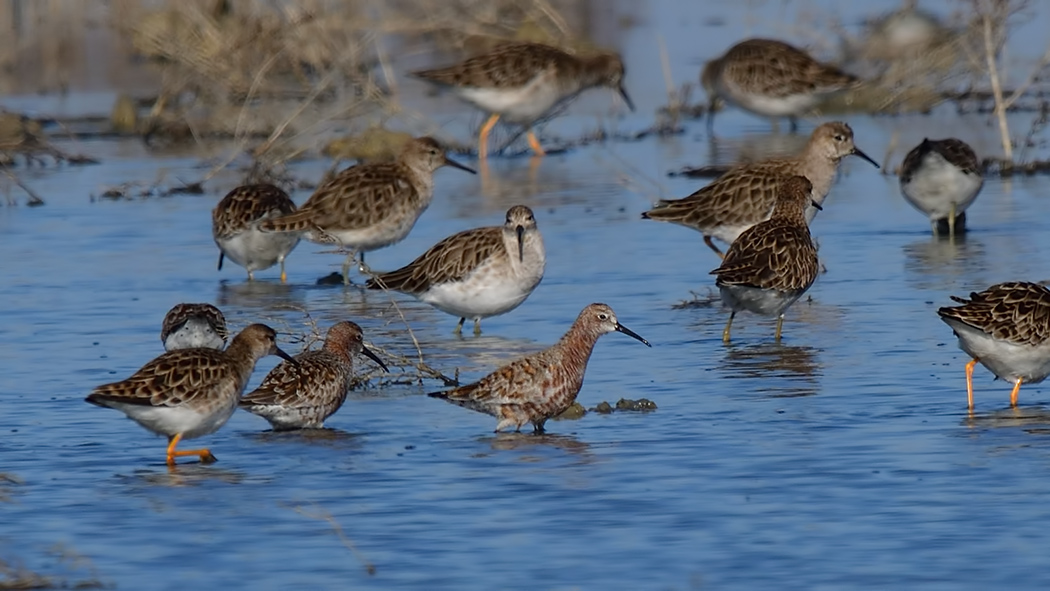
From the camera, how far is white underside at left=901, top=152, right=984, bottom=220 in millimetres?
18531

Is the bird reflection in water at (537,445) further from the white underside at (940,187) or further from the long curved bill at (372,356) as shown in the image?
the white underside at (940,187)

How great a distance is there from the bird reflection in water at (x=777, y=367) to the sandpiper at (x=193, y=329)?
11.5 ft

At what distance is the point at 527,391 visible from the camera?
11.1m

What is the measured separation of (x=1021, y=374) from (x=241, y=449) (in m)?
4.73

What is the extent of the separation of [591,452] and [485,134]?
15769mm

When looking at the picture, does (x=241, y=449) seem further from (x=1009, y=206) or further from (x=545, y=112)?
(x=545, y=112)

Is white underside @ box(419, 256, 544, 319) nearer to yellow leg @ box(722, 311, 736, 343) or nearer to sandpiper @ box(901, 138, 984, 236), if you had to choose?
yellow leg @ box(722, 311, 736, 343)

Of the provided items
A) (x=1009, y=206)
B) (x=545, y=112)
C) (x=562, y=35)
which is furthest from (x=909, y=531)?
(x=562, y=35)

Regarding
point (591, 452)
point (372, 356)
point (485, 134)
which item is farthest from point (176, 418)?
point (485, 134)

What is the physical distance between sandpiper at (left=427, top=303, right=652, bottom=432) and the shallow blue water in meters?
0.18

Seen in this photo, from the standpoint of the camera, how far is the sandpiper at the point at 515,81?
25906 mm

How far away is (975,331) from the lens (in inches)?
452

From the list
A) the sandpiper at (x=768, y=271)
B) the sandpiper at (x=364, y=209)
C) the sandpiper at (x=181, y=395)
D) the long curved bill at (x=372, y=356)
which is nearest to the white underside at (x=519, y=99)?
the sandpiper at (x=364, y=209)

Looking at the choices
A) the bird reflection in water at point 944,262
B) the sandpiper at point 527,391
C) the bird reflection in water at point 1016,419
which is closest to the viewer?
the bird reflection in water at point 1016,419
